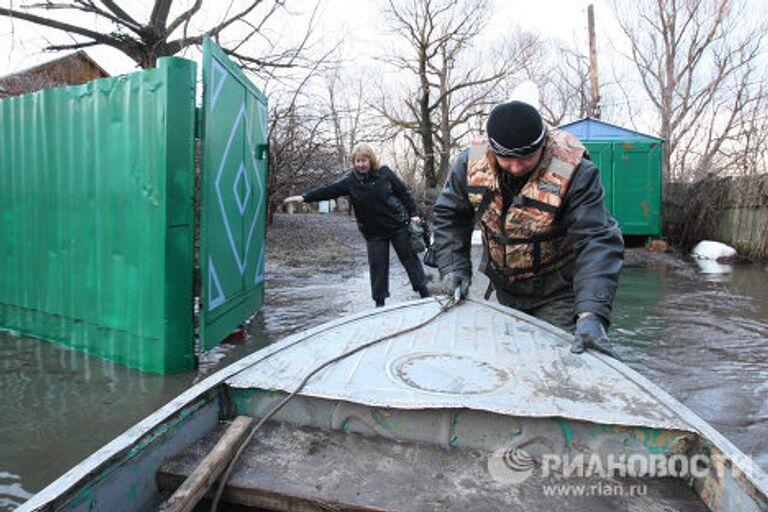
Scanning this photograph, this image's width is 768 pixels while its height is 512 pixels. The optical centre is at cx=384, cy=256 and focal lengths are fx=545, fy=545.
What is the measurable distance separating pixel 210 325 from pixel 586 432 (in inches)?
117

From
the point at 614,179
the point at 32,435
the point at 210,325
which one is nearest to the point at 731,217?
the point at 614,179

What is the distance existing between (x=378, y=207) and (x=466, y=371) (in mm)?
3372

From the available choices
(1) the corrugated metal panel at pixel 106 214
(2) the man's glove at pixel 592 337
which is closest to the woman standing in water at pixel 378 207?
(1) the corrugated metal panel at pixel 106 214

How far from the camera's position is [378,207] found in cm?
538

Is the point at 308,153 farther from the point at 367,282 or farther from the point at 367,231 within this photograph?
the point at 367,231

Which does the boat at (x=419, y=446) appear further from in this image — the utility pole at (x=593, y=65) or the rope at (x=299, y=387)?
the utility pole at (x=593, y=65)

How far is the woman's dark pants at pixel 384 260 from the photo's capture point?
549 cm

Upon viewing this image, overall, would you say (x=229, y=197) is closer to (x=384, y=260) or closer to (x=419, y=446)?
(x=384, y=260)

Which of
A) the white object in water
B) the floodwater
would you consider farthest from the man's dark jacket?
the white object in water

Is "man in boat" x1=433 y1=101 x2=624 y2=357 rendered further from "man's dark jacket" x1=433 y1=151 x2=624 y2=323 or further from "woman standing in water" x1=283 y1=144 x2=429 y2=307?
"woman standing in water" x1=283 y1=144 x2=429 y2=307

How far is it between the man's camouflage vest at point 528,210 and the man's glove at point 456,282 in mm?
211

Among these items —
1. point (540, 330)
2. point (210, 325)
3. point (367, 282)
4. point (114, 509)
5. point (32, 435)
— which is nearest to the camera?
point (114, 509)

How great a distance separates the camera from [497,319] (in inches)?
110

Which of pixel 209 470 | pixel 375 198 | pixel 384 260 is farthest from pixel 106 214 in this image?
pixel 209 470
